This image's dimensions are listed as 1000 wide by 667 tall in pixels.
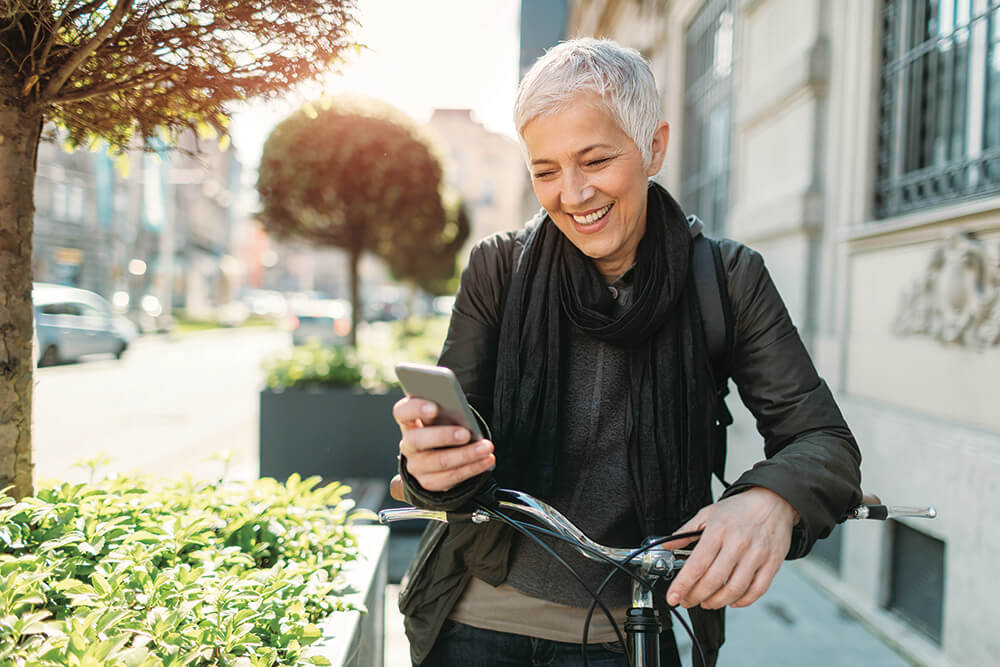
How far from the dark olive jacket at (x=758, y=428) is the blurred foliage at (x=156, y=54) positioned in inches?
34.6

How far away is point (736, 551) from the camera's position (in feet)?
3.56

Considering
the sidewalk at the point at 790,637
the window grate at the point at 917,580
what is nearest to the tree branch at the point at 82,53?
the sidewalk at the point at 790,637

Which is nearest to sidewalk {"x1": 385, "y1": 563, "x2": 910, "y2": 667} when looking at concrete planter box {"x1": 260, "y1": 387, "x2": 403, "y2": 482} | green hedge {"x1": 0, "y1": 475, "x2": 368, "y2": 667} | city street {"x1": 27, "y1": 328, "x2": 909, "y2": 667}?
city street {"x1": 27, "y1": 328, "x2": 909, "y2": 667}

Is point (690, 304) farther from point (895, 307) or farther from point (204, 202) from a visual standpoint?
point (204, 202)

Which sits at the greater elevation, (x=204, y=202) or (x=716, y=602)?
(x=204, y=202)

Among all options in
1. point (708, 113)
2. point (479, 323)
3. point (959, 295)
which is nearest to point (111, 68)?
point (479, 323)

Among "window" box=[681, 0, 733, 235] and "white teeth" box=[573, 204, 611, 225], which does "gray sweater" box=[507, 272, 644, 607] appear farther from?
"window" box=[681, 0, 733, 235]

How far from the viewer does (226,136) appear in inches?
94.4

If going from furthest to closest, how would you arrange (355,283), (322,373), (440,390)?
(355,283)
(322,373)
(440,390)

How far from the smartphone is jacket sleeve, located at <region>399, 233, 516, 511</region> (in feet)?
1.36

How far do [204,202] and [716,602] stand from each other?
2241 inches

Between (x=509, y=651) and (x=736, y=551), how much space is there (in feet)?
2.04

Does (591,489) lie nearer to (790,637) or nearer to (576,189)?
(576,189)

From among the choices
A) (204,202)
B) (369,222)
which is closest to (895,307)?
(369,222)
